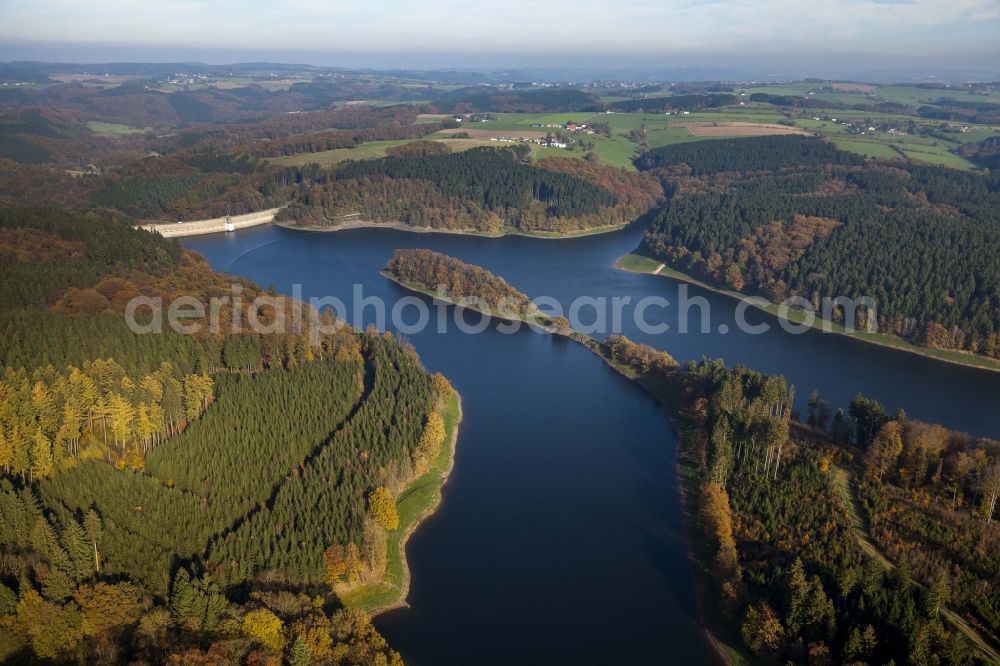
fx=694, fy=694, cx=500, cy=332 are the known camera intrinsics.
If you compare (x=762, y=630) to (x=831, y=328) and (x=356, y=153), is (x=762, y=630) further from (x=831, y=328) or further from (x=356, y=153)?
(x=356, y=153)

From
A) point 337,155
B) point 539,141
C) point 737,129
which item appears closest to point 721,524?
point 337,155

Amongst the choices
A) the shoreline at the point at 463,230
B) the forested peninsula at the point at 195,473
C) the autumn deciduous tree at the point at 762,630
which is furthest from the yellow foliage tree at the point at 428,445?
the shoreline at the point at 463,230

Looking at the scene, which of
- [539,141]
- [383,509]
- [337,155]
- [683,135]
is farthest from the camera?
[683,135]

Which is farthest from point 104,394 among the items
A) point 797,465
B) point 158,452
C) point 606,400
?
point 797,465

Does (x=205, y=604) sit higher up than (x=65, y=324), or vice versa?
(x=65, y=324)

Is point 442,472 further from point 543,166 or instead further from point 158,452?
point 543,166

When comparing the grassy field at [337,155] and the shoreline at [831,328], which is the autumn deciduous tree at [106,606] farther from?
the grassy field at [337,155]

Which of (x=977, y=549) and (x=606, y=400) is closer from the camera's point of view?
(x=977, y=549)
